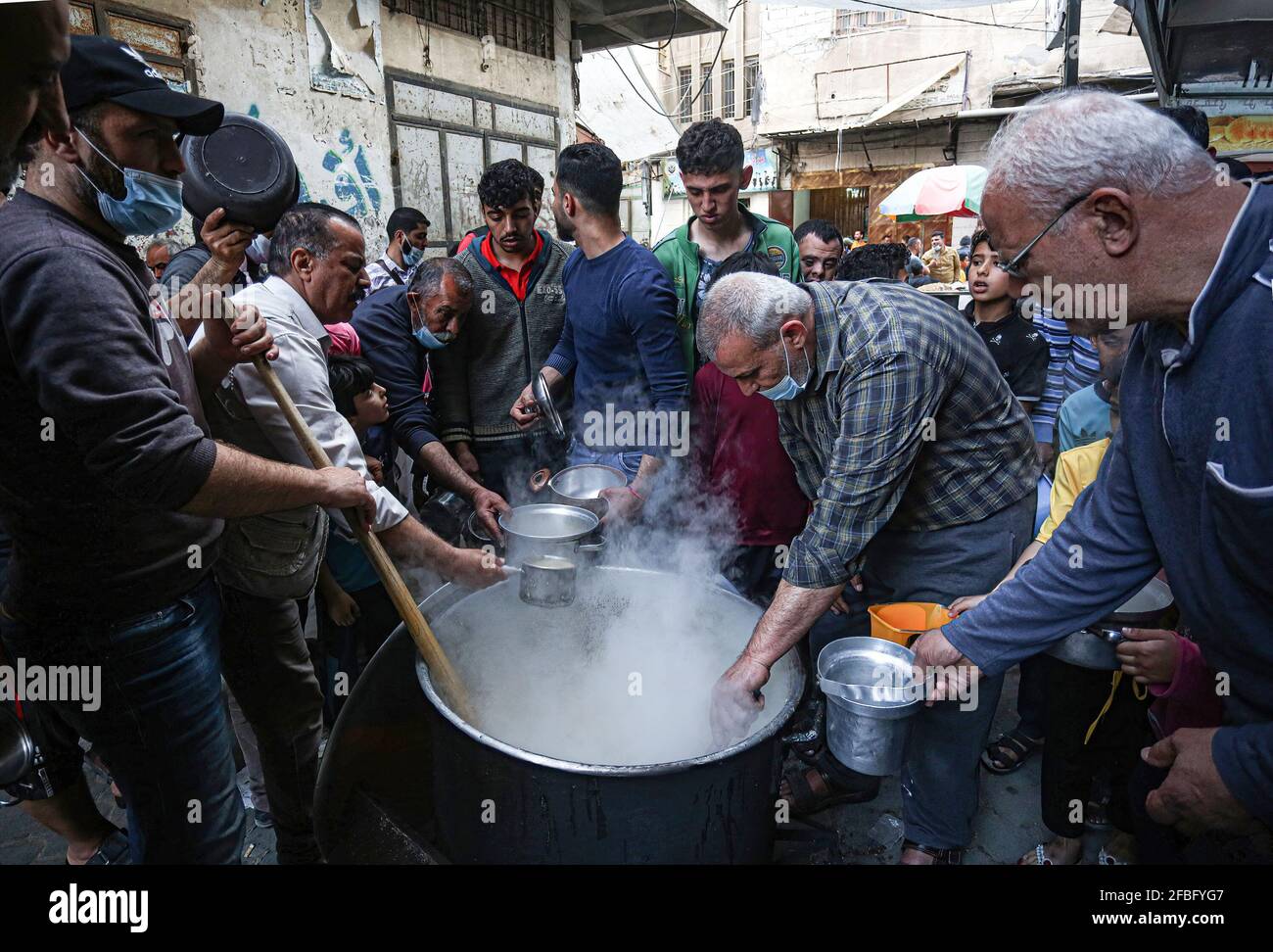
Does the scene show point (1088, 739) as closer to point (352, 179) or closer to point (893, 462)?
point (893, 462)

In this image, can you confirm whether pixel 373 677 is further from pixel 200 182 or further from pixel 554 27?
pixel 554 27

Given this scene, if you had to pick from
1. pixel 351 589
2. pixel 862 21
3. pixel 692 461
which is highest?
pixel 862 21

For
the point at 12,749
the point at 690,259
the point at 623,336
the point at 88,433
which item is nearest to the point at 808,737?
the point at 623,336

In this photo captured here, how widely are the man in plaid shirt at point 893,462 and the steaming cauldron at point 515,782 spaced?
32 cm

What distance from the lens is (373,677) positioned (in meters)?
2.35

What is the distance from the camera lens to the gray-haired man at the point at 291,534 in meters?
2.30

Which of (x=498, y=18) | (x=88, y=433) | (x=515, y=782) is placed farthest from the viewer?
(x=498, y=18)

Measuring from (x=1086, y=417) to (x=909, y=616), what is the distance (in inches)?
54.8

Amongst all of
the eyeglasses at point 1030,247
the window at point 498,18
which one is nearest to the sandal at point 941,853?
the eyeglasses at point 1030,247

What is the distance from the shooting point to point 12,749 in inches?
65.4

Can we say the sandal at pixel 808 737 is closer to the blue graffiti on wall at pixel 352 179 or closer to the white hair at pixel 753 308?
the white hair at pixel 753 308

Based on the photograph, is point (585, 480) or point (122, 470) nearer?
point (122, 470)

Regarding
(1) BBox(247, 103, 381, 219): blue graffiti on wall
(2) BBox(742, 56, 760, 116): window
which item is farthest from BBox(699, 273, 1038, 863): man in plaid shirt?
(2) BBox(742, 56, 760, 116): window

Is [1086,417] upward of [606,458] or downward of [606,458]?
upward
